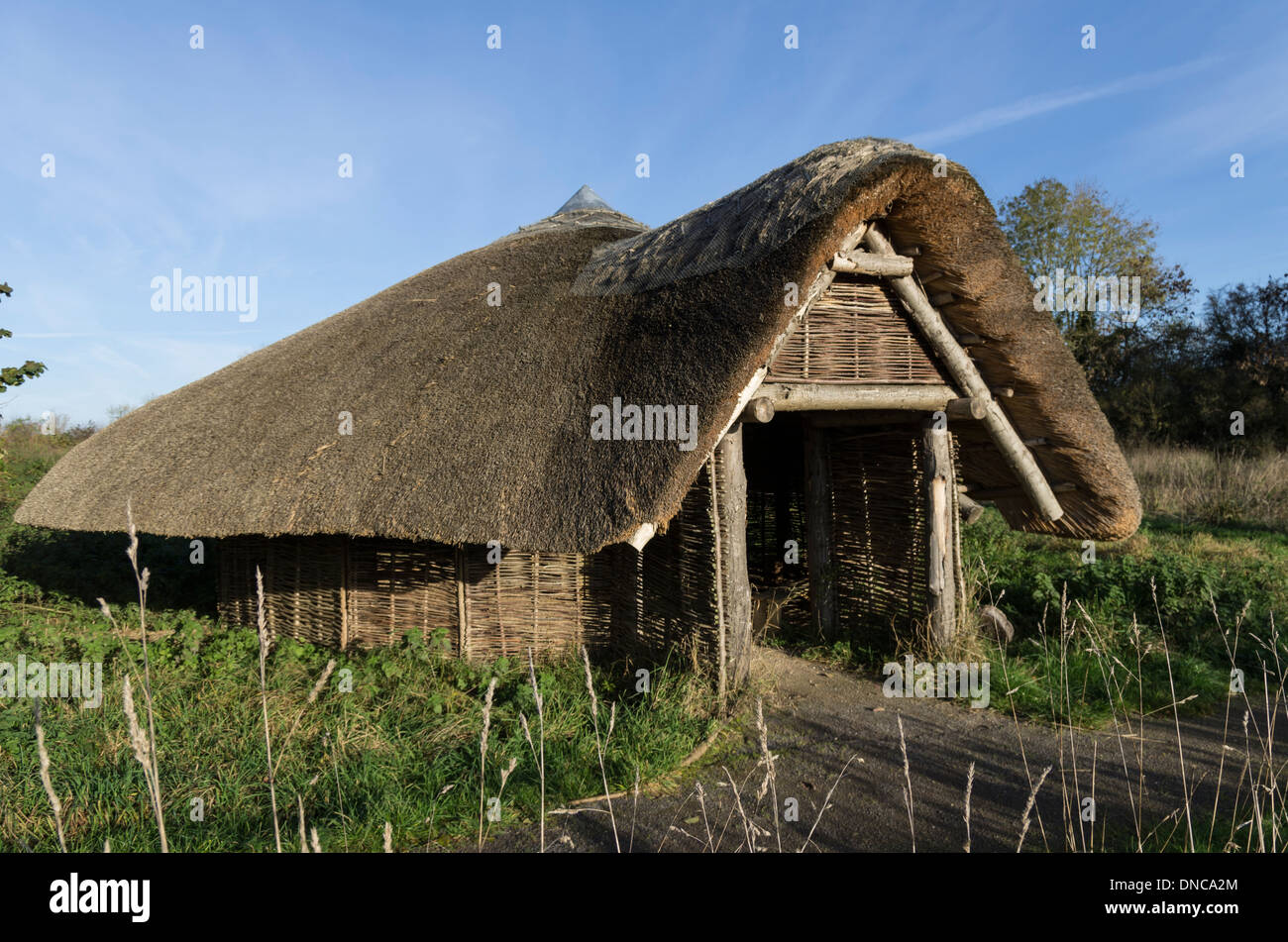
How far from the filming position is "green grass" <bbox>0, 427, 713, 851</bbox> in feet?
11.4

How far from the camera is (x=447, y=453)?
17.5ft

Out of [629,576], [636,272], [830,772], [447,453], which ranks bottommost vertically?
[830,772]

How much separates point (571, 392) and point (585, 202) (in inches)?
232

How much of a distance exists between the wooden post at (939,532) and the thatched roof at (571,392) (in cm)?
68

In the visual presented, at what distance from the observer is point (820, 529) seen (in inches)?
266

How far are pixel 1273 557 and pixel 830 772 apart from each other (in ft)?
27.6

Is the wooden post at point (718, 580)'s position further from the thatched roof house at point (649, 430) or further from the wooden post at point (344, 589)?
the wooden post at point (344, 589)

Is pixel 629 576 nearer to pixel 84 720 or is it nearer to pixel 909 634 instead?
pixel 909 634

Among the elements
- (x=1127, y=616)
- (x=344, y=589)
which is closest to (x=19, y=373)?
(x=344, y=589)

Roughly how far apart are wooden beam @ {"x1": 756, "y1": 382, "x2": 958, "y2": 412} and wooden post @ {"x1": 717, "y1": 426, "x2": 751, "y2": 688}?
1.34 ft

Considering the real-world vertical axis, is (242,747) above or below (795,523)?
below

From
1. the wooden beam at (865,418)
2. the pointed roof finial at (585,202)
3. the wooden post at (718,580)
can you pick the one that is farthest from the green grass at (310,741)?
the pointed roof finial at (585,202)

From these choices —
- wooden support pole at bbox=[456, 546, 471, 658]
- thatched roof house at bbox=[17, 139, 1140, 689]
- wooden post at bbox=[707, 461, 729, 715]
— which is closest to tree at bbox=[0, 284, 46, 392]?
thatched roof house at bbox=[17, 139, 1140, 689]
